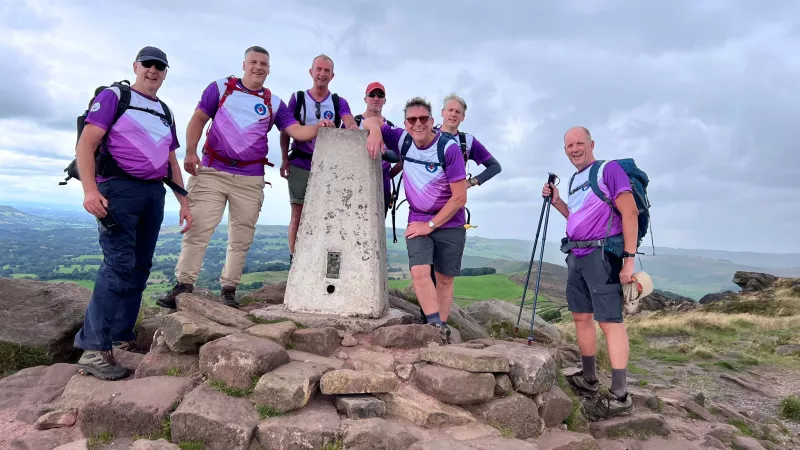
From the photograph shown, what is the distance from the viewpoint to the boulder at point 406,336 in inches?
253

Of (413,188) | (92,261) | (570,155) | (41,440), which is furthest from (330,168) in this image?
(92,261)

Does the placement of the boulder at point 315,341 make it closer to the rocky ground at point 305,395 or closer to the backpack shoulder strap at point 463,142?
the rocky ground at point 305,395

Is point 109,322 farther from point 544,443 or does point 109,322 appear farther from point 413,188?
point 544,443

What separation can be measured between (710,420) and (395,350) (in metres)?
5.78

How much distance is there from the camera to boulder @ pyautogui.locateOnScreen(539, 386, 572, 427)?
598 cm

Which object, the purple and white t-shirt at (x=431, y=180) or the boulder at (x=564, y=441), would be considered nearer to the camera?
the boulder at (x=564, y=441)

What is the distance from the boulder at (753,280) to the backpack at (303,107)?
39.2 m

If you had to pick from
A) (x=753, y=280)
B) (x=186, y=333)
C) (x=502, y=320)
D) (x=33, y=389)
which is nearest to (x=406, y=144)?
(x=186, y=333)

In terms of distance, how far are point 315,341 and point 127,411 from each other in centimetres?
214

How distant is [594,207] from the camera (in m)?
6.32

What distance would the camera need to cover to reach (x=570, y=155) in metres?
6.63

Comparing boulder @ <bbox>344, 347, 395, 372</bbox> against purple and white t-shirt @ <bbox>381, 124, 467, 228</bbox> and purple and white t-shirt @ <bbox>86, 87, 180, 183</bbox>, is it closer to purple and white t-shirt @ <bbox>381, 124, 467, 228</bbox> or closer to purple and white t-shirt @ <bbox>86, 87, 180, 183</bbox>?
purple and white t-shirt @ <bbox>381, 124, 467, 228</bbox>

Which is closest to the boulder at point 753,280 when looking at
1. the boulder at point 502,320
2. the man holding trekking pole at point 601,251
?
the boulder at point 502,320

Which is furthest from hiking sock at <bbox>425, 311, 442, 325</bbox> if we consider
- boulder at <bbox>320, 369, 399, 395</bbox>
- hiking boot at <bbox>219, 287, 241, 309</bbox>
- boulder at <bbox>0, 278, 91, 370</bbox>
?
boulder at <bbox>0, 278, 91, 370</bbox>
